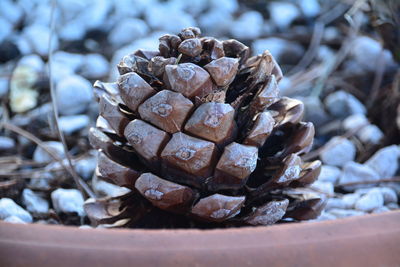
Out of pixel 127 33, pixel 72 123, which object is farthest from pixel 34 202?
pixel 127 33

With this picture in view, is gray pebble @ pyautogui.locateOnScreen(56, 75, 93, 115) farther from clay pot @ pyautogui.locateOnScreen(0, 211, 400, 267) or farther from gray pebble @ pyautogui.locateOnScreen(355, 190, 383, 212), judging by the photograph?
clay pot @ pyautogui.locateOnScreen(0, 211, 400, 267)

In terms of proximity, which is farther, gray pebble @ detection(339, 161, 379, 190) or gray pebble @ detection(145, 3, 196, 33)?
gray pebble @ detection(145, 3, 196, 33)

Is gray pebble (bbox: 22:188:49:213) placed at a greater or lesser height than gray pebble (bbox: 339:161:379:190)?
greater

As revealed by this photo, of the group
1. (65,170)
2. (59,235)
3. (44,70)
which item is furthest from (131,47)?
(59,235)

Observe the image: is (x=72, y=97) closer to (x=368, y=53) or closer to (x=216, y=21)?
(x=216, y=21)

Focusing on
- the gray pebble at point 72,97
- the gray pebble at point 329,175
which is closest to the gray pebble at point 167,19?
the gray pebble at point 72,97

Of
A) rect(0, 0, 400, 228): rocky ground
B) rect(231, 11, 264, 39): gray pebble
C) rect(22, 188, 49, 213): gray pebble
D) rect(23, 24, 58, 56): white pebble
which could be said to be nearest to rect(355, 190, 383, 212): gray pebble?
rect(0, 0, 400, 228): rocky ground

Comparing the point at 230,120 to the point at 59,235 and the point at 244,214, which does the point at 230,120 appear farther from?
the point at 59,235
